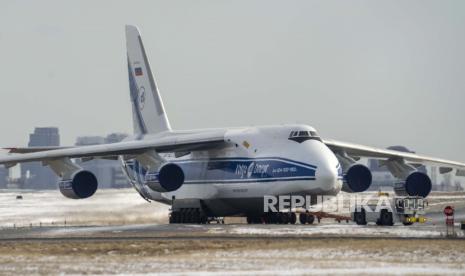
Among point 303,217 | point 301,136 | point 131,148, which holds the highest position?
point 301,136

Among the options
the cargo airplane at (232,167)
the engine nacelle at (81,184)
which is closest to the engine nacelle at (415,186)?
the cargo airplane at (232,167)

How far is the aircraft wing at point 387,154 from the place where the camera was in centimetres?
5722

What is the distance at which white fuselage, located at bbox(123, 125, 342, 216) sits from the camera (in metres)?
49.7

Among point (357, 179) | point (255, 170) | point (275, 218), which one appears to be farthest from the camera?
point (357, 179)

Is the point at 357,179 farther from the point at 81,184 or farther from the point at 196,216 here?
the point at 81,184

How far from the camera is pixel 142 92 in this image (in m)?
63.4

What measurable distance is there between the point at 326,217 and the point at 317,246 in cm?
2665

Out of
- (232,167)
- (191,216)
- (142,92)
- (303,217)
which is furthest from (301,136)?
(142,92)

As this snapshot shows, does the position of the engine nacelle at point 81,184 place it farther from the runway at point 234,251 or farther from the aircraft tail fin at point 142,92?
the aircraft tail fin at point 142,92

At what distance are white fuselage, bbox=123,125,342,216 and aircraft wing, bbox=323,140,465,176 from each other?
4871 millimetres

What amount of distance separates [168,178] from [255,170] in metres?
4.36

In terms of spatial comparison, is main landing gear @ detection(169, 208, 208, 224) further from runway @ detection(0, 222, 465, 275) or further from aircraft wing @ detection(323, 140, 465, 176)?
runway @ detection(0, 222, 465, 275)

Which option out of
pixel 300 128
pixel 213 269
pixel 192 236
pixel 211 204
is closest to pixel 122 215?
pixel 211 204

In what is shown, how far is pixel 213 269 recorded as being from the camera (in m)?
27.0
